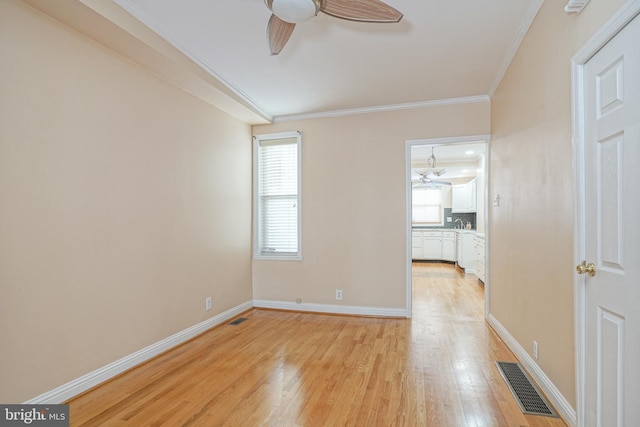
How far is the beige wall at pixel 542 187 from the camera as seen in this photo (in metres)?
1.85

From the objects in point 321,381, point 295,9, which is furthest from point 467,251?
point 295,9

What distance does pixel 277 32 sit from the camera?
86.1 inches

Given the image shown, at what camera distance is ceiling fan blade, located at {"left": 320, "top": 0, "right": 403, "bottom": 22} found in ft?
6.05

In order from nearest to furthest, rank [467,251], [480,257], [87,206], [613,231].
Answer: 1. [613,231]
2. [87,206]
3. [480,257]
4. [467,251]

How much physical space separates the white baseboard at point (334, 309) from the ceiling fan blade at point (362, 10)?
3273mm

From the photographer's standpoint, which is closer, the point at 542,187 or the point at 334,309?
the point at 542,187

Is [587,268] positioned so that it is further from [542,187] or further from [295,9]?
[295,9]

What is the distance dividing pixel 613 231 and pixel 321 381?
6.73 ft

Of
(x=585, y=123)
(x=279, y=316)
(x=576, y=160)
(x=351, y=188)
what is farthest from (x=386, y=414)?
(x=351, y=188)

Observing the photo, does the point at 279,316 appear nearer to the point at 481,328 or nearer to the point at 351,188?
the point at 351,188

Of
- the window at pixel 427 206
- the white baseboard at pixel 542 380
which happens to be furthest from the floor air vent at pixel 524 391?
the window at pixel 427 206

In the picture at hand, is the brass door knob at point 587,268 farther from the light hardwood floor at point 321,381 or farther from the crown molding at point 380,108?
the crown molding at point 380,108

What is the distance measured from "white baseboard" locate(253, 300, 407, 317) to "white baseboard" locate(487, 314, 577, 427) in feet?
4.07

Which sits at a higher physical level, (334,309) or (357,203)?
(357,203)
